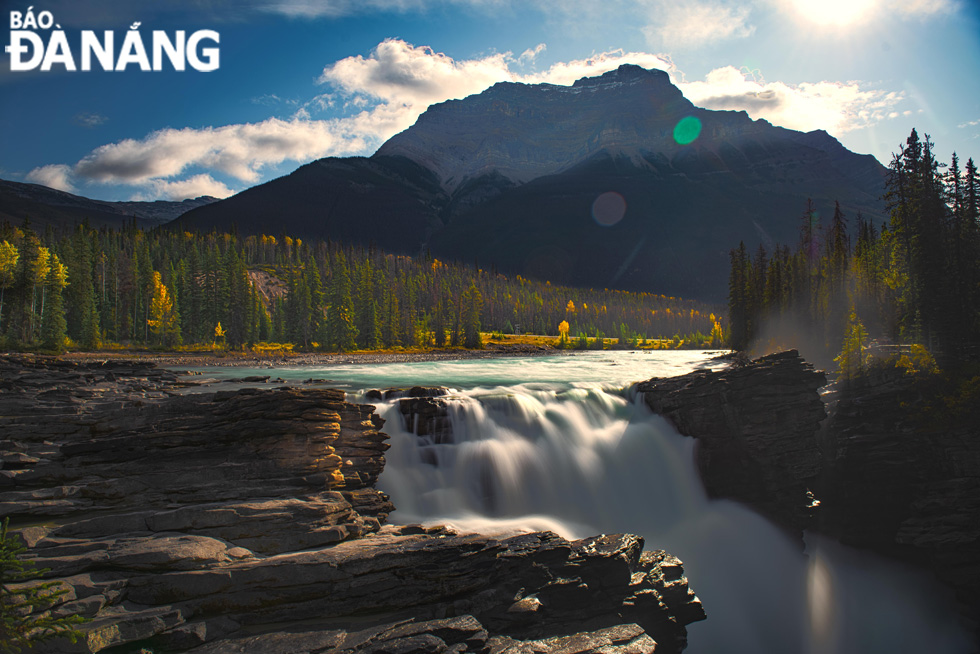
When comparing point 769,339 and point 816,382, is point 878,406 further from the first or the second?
point 769,339

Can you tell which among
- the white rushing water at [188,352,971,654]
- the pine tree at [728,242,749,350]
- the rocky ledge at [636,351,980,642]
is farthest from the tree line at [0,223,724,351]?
the rocky ledge at [636,351,980,642]

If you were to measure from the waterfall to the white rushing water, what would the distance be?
0.06m

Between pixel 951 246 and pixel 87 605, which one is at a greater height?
pixel 951 246

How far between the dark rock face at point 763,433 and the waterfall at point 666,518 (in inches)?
41.9

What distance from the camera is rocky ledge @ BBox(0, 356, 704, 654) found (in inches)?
378

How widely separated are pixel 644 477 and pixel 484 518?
9.33 m

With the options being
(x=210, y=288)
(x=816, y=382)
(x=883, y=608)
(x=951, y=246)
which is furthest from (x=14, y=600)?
(x=210, y=288)

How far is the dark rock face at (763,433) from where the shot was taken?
25266 mm


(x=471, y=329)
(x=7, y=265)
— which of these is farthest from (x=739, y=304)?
(x=7, y=265)

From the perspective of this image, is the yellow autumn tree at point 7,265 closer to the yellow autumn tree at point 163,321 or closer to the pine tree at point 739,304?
the yellow autumn tree at point 163,321

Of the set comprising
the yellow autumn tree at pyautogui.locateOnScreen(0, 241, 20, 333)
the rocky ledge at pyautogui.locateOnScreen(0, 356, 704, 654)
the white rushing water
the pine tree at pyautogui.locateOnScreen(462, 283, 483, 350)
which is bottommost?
the white rushing water

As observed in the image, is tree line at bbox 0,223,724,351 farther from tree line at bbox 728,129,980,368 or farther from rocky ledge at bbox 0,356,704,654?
tree line at bbox 728,129,980,368

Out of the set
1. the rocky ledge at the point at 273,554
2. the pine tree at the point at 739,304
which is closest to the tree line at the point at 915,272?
the pine tree at the point at 739,304

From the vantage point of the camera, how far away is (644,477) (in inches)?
957
